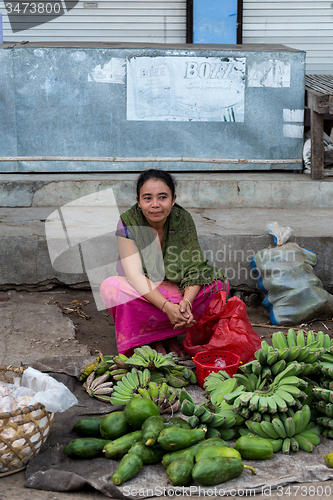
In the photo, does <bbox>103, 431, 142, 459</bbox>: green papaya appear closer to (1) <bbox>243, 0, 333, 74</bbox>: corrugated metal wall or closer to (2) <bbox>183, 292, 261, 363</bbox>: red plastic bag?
(2) <bbox>183, 292, 261, 363</bbox>: red plastic bag

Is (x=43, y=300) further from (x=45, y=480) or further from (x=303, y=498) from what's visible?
(x=303, y=498)

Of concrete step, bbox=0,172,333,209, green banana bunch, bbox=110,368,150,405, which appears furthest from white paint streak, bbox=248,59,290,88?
green banana bunch, bbox=110,368,150,405

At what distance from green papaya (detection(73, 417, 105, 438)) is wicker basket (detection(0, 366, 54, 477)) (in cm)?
23

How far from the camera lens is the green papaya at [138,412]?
2301 millimetres

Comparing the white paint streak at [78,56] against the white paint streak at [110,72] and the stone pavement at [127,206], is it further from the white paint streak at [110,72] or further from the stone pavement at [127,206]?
the stone pavement at [127,206]

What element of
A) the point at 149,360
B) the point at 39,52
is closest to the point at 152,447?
the point at 149,360

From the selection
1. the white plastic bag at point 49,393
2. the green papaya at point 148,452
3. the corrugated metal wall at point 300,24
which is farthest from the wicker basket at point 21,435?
the corrugated metal wall at point 300,24

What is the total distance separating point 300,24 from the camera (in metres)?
7.75

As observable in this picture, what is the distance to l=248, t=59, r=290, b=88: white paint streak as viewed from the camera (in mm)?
5938

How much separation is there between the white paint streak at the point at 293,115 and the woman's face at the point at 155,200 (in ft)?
11.1

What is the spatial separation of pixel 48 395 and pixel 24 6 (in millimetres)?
7131

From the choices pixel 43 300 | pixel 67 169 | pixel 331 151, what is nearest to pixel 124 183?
pixel 67 169

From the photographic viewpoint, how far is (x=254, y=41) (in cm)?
782

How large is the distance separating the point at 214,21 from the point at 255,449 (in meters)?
7.06
